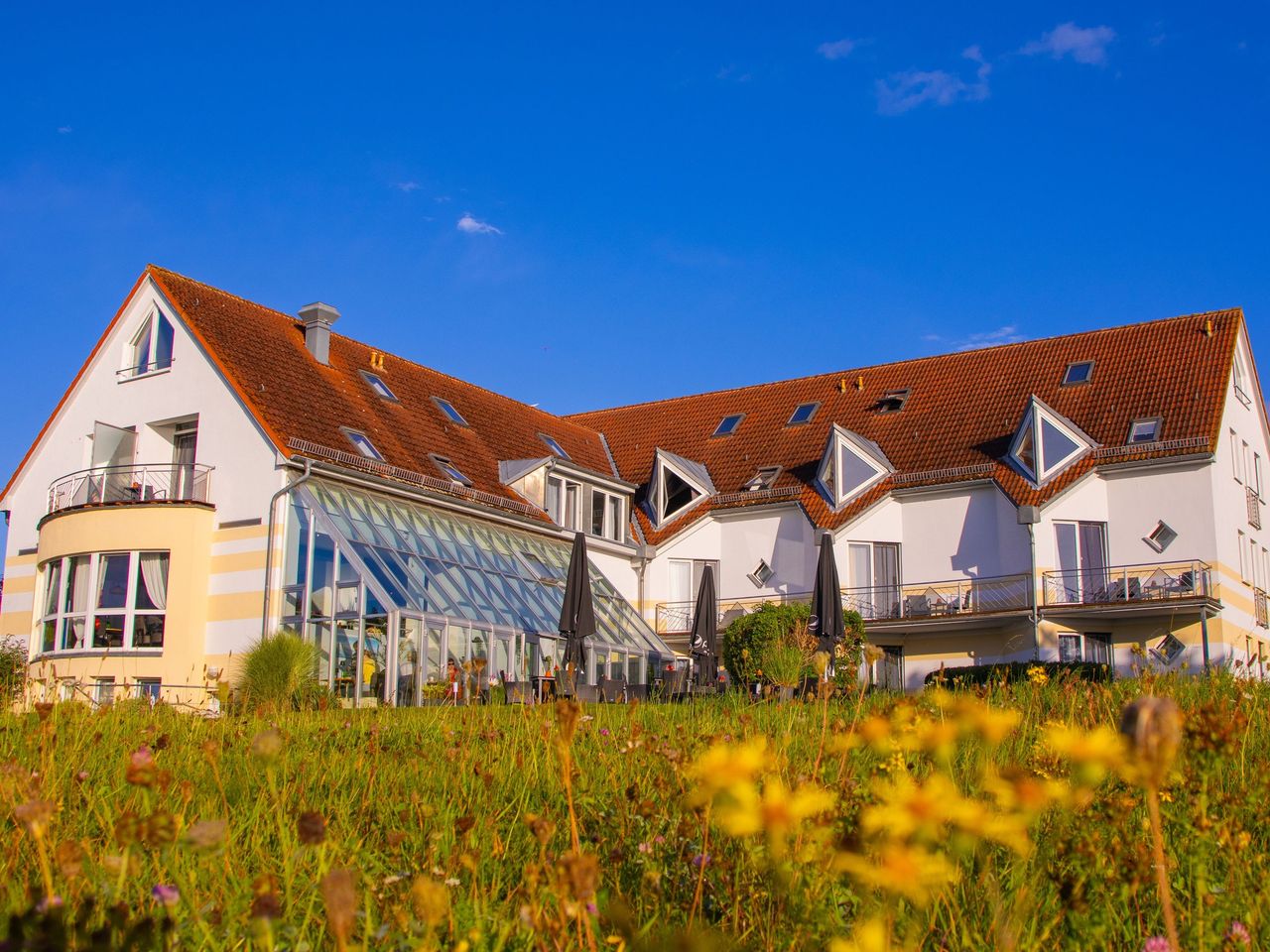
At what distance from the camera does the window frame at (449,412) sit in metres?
A: 31.3

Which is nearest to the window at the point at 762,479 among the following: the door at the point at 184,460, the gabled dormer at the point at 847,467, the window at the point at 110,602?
the gabled dormer at the point at 847,467

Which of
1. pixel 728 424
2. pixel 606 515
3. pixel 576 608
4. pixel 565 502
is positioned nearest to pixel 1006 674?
pixel 576 608

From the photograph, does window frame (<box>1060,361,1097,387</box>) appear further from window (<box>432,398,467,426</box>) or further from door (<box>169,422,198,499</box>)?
door (<box>169,422,198,499</box>)

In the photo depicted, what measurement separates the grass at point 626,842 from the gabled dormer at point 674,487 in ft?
88.3

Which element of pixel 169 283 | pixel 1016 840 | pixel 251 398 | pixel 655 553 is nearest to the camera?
pixel 1016 840

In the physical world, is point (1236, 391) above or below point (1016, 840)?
above

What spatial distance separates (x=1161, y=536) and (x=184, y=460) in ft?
69.1

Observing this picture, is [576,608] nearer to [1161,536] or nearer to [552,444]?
[552,444]

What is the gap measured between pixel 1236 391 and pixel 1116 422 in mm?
4036

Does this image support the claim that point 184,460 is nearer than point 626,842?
No

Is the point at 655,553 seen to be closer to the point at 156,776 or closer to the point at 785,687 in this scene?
the point at 785,687

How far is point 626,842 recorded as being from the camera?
3904 mm

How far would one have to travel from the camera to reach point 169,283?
2664cm

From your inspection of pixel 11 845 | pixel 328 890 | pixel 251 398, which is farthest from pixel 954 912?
pixel 251 398
